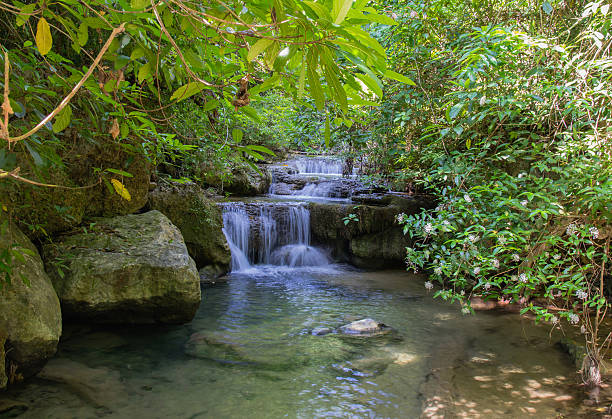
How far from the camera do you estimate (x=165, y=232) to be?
459 centimetres

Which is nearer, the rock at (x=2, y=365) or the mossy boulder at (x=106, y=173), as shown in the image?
the rock at (x=2, y=365)

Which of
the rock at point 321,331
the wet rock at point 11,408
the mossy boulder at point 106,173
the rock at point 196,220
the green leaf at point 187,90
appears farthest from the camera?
the rock at point 196,220

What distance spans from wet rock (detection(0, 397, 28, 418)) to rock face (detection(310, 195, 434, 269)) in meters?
6.77

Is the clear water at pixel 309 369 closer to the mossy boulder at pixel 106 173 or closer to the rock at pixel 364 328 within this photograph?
the rock at pixel 364 328

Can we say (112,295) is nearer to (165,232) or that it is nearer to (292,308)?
(165,232)

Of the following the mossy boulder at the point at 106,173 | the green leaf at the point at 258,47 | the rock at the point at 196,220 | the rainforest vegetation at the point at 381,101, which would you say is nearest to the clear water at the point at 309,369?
the rainforest vegetation at the point at 381,101

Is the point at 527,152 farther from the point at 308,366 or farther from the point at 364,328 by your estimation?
the point at 308,366

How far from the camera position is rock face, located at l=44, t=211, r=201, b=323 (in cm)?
363

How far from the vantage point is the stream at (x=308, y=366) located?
289 centimetres

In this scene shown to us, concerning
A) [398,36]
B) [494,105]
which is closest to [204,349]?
[494,105]

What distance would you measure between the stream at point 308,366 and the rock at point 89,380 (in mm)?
11

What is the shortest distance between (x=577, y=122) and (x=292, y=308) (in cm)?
398

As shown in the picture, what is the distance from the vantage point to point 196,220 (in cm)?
655

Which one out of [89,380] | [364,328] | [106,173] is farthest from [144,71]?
[364,328]
